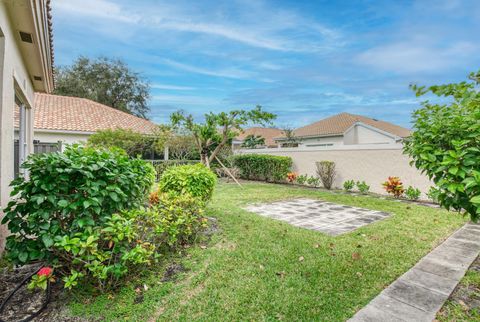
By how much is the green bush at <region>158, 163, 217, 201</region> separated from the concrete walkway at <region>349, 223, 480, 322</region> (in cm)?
405

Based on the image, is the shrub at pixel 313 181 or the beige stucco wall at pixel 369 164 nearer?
the beige stucco wall at pixel 369 164

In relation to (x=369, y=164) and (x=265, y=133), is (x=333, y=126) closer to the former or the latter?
(x=369, y=164)

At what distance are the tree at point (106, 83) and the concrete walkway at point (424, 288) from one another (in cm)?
2888

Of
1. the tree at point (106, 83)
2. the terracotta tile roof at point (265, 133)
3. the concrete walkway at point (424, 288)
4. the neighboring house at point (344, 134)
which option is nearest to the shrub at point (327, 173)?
the concrete walkway at point (424, 288)

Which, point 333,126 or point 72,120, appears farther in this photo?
point 333,126

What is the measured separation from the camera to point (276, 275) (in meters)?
3.38

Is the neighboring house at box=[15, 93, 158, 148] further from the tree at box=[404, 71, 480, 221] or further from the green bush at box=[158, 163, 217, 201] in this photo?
the tree at box=[404, 71, 480, 221]

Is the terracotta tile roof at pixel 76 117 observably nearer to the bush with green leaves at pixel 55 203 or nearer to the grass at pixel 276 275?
the grass at pixel 276 275

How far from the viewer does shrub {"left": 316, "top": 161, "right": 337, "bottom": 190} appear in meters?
12.0

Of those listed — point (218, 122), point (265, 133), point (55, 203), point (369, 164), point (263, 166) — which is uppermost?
point (265, 133)

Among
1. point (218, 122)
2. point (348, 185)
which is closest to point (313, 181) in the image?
point (348, 185)

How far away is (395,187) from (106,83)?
27443 millimetres

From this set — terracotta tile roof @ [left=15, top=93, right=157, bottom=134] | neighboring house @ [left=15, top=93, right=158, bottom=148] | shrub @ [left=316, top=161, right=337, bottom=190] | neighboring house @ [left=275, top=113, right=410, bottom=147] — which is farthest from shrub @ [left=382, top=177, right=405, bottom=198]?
terracotta tile roof @ [left=15, top=93, right=157, bottom=134]

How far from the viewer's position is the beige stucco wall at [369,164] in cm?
978
